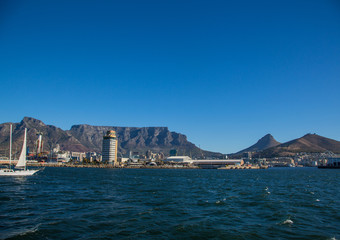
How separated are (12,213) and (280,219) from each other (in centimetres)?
Result: 3370

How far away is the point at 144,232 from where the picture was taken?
23.9m

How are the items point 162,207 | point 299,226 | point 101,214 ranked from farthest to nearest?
1. point 162,207
2. point 101,214
3. point 299,226

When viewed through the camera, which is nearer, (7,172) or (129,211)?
(129,211)

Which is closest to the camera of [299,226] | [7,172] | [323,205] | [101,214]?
[299,226]

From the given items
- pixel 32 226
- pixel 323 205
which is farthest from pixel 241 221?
pixel 32 226

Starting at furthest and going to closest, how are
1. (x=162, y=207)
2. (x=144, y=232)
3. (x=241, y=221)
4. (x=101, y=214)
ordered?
(x=162, y=207) < (x=101, y=214) < (x=241, y=221) < (x=144, y=232)

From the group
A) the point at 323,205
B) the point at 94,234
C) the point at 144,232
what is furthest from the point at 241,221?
the point at 323,205

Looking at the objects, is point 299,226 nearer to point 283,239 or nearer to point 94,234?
point 283,239

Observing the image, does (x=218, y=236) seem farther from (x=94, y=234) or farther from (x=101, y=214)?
(x=101, y=214)

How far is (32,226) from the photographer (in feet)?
83.3

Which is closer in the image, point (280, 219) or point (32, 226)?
point (32, 226)

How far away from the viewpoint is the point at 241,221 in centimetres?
2877

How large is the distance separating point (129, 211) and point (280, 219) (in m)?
19.3

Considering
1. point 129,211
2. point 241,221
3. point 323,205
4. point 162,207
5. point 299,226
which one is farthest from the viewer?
point 323,205
